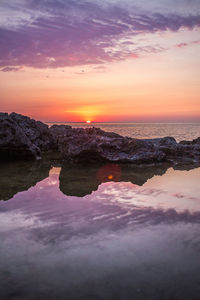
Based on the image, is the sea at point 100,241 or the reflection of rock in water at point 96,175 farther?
the reflection of rock in water at point 96,175

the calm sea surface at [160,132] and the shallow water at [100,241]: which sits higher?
the calm sea surface at [160,132]

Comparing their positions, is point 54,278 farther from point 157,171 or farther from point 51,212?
point 157,171

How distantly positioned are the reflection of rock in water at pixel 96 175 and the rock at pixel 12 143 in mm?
Result: 2473

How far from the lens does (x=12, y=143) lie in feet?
37.3

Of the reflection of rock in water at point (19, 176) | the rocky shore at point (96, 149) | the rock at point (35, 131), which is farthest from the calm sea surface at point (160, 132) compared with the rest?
the reflection of rock in water at point (19, 176)

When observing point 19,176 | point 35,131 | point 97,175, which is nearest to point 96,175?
point 97,175

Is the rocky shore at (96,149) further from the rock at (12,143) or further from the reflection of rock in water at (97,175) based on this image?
the reflection of rock in water at (97,175)

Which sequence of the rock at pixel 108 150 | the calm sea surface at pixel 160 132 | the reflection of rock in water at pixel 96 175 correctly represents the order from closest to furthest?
the reflection of rock in water at pixel 96 175
the rock at pixel 108 150
the calm sea surface at pixel 160 132

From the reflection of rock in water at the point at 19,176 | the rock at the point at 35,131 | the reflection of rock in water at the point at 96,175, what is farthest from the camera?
the rock at the point at 35,131

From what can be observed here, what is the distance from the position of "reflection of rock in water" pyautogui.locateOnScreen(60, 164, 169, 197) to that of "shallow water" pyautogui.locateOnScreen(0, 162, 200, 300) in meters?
0.10

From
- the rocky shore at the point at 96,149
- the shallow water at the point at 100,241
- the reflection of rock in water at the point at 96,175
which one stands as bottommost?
the shallow water at the point at 100,241

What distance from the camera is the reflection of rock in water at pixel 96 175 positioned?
21.5 feet

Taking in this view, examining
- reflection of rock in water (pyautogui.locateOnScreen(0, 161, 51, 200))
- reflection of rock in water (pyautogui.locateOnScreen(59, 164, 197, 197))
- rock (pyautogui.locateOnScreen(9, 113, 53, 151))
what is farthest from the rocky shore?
rock (pyautogui.locateOnScreen(9, 113, 53, 151))

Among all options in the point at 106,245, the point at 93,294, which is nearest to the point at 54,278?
the point at 93,294
